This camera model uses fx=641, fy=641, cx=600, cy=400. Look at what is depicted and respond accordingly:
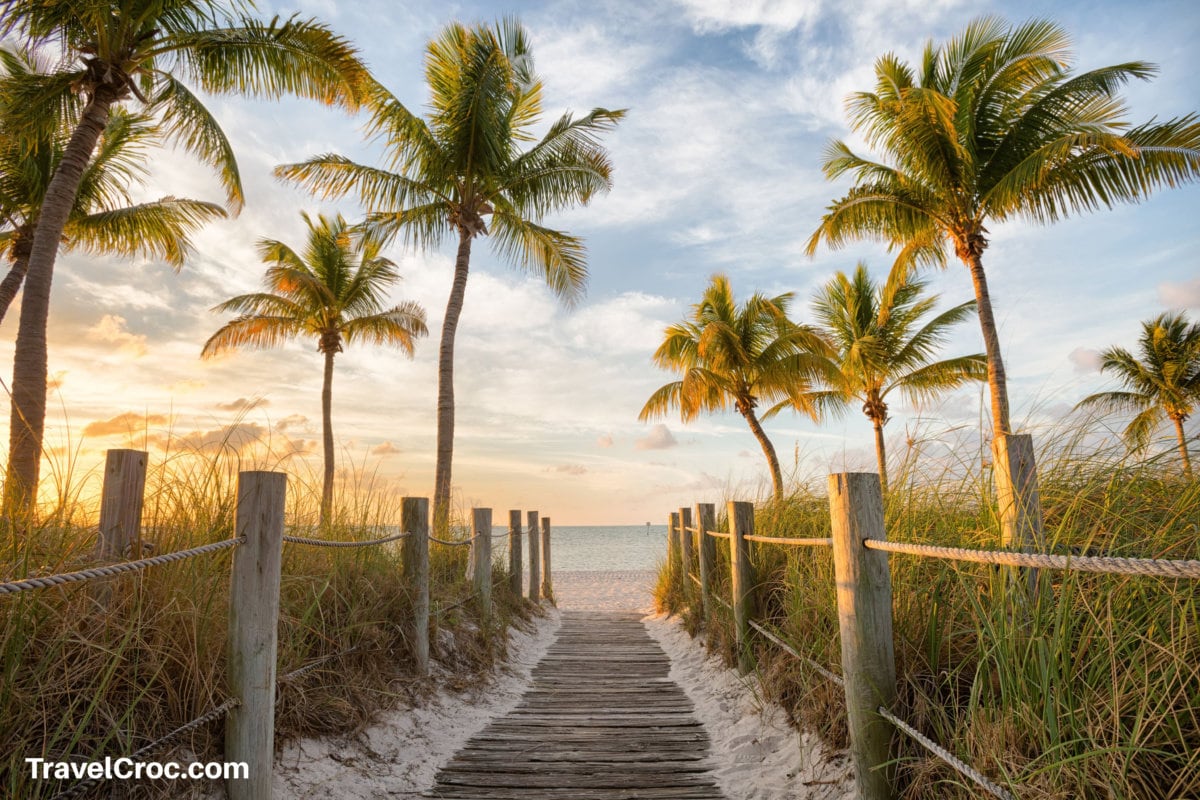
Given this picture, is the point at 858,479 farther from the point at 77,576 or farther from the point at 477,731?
the point at 477,731

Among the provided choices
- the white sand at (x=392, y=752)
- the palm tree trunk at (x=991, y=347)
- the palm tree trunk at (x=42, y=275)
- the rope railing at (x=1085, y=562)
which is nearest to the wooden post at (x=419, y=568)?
the white sand at (x=392, y=752)

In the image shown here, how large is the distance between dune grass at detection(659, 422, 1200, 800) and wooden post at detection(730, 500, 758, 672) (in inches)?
23.0

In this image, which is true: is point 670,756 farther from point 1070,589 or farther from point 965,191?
point 965,191

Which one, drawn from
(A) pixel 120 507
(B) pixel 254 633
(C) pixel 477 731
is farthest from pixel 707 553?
(A) pixel 120 507

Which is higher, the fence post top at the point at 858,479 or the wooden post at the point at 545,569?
the fence post top at the point at 858,479

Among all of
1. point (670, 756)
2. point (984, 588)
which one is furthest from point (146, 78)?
point (984, 588)

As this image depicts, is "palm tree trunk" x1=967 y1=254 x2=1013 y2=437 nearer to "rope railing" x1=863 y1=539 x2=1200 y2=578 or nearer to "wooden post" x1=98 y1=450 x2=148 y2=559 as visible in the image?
"rope railing" x1=863 y1=539 x2=1200 y2=578

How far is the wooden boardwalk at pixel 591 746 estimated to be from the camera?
346cm

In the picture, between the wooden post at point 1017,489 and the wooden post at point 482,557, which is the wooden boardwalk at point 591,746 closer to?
the wooden post at point 482,557

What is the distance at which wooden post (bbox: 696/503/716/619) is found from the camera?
22.2 ft

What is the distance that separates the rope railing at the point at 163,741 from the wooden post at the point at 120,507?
850 millimetres

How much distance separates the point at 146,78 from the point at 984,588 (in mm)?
11526

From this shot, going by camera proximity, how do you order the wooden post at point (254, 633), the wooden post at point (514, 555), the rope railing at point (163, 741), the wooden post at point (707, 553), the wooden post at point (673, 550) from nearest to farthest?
the rope railing at point (163, 741)
the wooden post at point (254, 633)
the wooden post at point (707, 553)
the wooden post at point (514, 555)
the wooden post at point (673, 550)

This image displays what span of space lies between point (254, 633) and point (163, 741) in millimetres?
470
